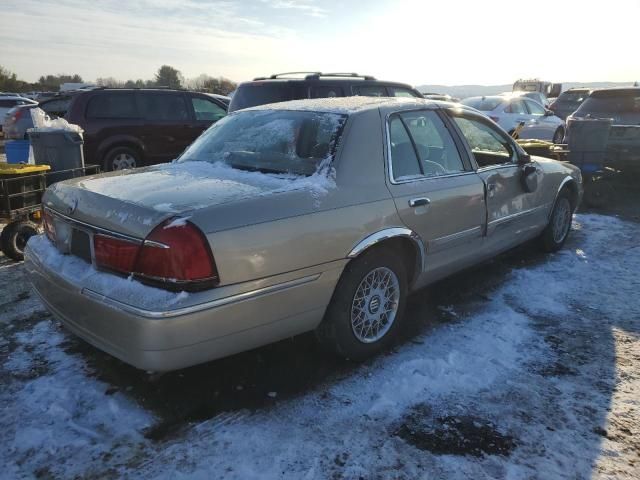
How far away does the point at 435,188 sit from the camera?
3.65 m

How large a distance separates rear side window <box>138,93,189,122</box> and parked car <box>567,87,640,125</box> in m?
7.39

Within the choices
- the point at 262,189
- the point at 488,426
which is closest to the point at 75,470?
the point at 262,189

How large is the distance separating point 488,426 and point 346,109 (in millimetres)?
2105

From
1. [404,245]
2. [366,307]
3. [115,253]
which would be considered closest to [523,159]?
[404,245]

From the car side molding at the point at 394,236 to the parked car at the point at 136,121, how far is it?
7.11m

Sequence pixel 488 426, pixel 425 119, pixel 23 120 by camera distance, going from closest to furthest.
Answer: pixel 488 426 < pixel 425 119 < pixel 23 120

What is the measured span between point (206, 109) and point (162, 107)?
88 centimetres

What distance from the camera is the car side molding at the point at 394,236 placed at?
3068mm

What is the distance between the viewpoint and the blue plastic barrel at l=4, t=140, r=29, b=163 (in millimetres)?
6535

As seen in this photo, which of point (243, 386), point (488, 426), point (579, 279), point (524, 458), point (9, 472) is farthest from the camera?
point (579, 279)

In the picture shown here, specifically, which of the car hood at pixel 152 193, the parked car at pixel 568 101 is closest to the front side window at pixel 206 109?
the car hood at pixel 152 193

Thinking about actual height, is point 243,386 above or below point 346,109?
below

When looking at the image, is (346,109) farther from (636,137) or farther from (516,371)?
(636,137)

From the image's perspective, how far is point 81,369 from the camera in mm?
3178
